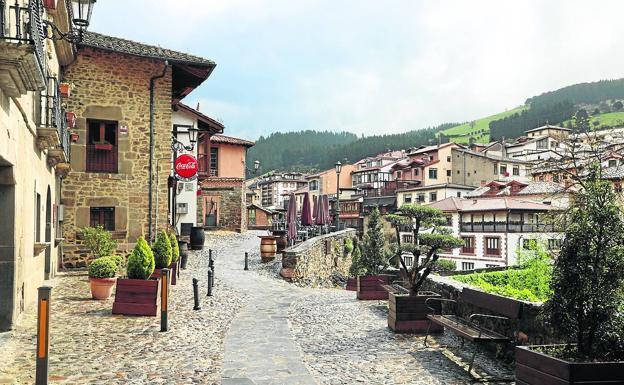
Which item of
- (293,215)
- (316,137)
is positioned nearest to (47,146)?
(293,215)

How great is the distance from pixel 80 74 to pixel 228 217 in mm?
20165

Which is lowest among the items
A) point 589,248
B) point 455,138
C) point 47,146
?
point 589,248

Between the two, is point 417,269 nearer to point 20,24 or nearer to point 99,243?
point 20,24

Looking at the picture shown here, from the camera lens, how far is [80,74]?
16047 millimetres

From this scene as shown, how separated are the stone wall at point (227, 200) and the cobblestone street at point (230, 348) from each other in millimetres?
23243

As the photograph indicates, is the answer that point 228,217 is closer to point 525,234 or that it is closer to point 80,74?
point 80,74

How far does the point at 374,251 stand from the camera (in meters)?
13.5

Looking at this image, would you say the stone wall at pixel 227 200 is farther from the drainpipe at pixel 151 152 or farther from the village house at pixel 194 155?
the drainpipe at pixel 151 152

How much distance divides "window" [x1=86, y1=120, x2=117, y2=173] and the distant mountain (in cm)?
9992

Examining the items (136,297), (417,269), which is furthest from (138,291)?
(417,269)

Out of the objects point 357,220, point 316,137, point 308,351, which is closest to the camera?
point 308,351

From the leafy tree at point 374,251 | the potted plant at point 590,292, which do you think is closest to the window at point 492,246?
the leafy tree at point 374,251

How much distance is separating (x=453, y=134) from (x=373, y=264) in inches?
5925

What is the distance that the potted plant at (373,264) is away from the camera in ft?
42.4
